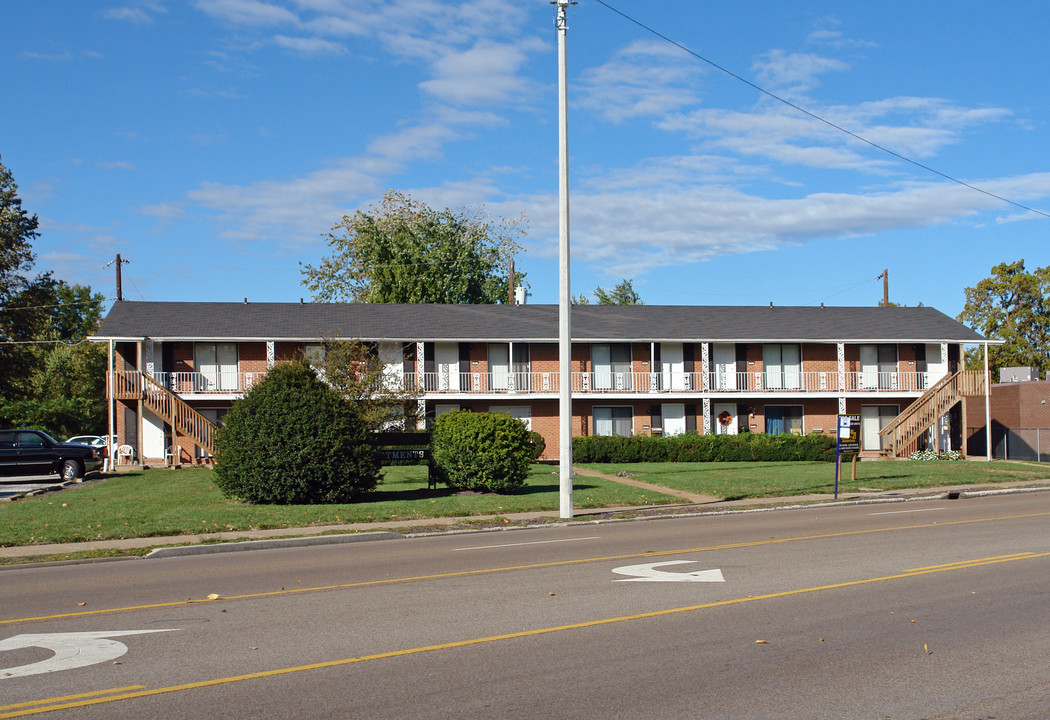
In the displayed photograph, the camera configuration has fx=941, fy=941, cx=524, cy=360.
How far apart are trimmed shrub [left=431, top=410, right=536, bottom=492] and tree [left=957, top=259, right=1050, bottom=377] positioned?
49994 mm

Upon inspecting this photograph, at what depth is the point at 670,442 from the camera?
38.6 m

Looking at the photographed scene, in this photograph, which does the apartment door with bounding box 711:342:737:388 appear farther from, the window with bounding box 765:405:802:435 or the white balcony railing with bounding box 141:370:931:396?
the window with bounding box 765:405:802:435

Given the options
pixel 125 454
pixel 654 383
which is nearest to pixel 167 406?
pixel 125 454

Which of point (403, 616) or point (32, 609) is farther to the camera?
point (32, 609)

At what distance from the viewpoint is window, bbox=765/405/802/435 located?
43.8m

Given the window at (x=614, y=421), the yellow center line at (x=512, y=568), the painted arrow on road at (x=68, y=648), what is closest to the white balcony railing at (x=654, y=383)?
the window at (x=614, y=421)

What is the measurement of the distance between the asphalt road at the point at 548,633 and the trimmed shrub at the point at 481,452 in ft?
27.1

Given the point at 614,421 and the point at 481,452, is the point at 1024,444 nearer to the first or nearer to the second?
the point at 614,421

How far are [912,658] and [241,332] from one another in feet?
120

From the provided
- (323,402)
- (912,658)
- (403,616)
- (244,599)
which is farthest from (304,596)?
(323,402)

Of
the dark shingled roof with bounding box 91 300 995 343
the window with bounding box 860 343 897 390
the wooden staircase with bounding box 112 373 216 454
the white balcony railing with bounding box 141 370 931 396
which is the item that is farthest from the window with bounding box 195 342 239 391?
the window with bounding box 860 343 897 390

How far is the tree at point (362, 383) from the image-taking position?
26.3 metres

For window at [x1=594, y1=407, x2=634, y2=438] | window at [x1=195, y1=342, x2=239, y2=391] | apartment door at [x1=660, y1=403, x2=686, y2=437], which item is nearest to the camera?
window at [x1=195, y1=342, x2=239, y2=391]

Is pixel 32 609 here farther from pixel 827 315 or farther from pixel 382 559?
pixel 827 315
